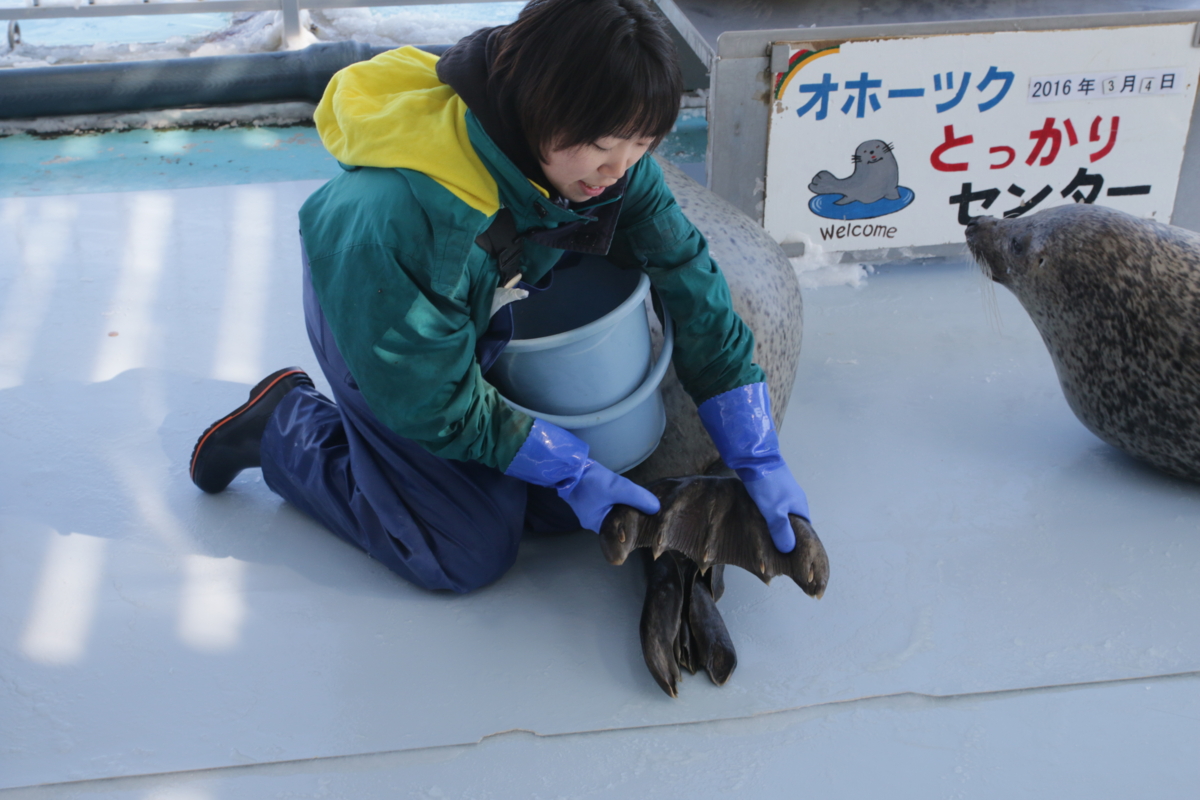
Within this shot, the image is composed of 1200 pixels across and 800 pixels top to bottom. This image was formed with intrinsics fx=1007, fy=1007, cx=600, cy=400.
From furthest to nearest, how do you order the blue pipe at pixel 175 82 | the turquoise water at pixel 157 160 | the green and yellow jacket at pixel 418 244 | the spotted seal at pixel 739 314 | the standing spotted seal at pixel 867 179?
the blue pipe at pixel 175 82
the turquoise water at pixel 157 160
the standing spotted seal at pixel 867 179
the spotted seal at pixel 739 314
the green and yellow jacket at pixel 418 244

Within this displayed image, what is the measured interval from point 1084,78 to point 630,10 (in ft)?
6.90

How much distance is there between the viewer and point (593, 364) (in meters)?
1.73

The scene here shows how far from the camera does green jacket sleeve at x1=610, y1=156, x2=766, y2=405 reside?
5.93ft

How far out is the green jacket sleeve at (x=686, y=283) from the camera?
1.81 metres

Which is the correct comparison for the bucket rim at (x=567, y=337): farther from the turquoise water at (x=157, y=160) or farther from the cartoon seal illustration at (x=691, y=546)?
the turquoise water at (x=157, y=160)

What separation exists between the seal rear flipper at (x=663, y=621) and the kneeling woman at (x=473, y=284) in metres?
0.16

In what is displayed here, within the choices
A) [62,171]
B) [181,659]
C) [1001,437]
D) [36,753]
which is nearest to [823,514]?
[1001,437]

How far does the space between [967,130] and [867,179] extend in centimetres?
31

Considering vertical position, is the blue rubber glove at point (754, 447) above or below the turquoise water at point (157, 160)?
above

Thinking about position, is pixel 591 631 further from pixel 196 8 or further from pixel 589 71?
pixel 196 8

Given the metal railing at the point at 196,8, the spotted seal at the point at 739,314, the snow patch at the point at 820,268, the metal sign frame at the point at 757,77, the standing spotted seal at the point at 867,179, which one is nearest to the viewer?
the spotted seal at the point at 739,314

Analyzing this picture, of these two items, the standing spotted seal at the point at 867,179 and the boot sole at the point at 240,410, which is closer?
the boot sole at the point at 240,410

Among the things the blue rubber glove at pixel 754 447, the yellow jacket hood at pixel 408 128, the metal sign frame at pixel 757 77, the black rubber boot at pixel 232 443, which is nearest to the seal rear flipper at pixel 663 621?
the blue rubber glove at pixel 754 447

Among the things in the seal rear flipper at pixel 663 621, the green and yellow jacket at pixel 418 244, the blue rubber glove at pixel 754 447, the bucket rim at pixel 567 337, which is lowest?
the seal rear flipper at pixel 663 621
